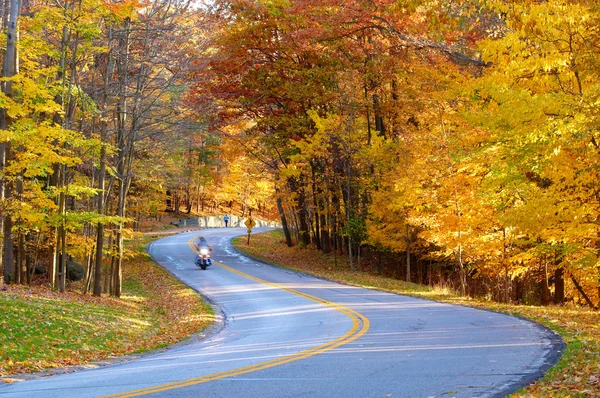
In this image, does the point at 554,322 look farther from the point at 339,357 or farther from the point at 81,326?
the point at 81,326

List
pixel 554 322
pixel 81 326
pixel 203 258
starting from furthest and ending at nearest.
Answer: pixel 203 258 → pixel 81 326 → pixel 554 322

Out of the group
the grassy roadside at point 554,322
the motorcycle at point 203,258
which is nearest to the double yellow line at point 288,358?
the grassy roadside at point 554,322

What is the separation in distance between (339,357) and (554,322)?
21.8 ft

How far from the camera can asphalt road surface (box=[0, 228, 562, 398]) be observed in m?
7.53

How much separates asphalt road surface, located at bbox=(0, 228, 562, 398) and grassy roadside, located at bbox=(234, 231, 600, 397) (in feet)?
1.13

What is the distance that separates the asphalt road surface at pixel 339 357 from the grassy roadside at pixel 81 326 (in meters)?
1.11

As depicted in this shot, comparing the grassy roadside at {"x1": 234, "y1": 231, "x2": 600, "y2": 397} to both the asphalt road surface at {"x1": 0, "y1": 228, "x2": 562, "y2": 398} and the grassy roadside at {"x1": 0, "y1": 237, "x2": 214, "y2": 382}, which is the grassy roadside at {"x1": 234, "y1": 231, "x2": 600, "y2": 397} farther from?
the grassy roadside at {"x1": 0, "y1": 237, "x2": 214, "y2": 382}

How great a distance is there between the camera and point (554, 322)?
14.0 metres

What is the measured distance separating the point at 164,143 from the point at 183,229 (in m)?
41.5

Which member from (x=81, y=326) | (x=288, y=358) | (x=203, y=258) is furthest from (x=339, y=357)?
(x=203, y=258)

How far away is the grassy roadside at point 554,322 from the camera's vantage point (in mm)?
7359

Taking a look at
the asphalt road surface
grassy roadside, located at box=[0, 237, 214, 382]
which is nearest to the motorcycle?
grassy roadside, located at box=[0, 237, 214, 382]

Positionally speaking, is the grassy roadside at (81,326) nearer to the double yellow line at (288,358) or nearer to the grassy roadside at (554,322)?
the double yellow line at (288,358)

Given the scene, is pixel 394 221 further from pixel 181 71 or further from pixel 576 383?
pixel 576 383
